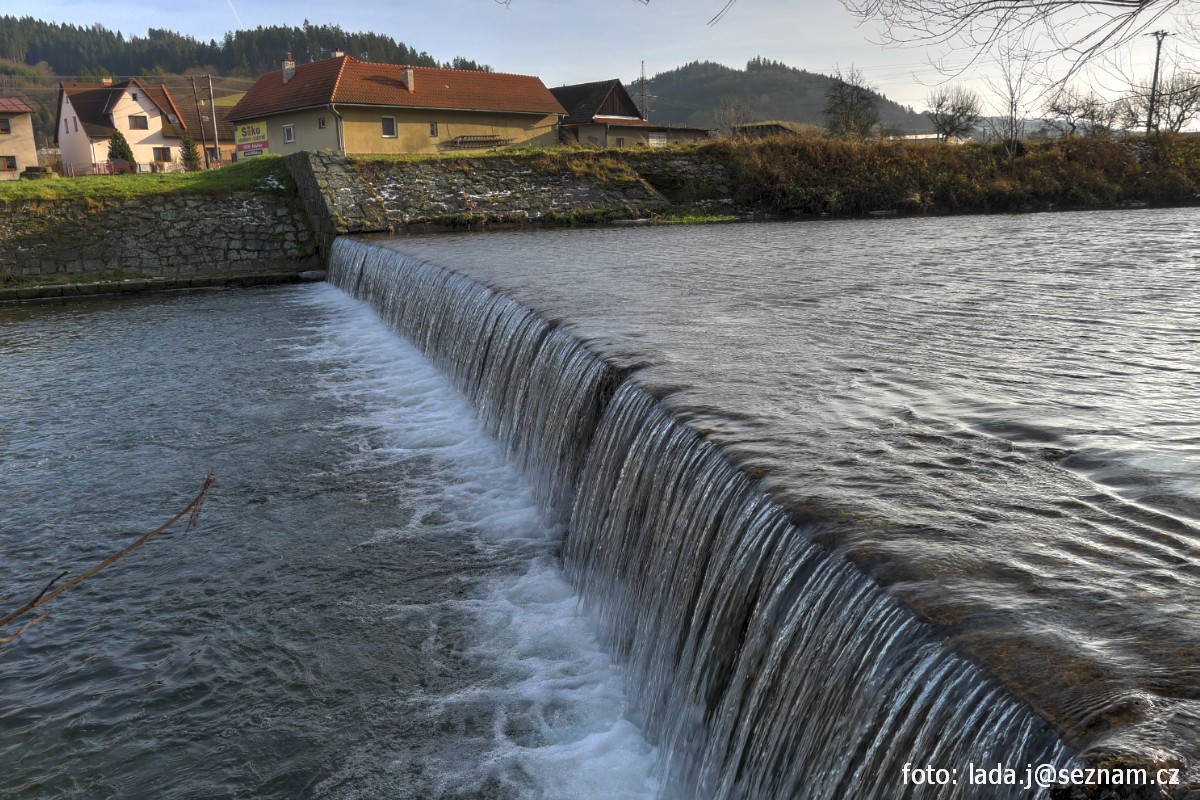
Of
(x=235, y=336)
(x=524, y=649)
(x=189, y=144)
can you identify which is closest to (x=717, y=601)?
(x=524, y=649)

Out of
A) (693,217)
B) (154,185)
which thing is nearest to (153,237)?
(154,185)

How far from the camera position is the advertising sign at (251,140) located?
4426cm

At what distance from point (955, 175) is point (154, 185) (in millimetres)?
22119

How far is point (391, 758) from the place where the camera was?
4.13 meters

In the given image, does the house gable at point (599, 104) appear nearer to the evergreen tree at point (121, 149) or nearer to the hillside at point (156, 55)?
the evergreen tree at point (121, 149)

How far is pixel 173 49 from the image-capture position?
5059 inches

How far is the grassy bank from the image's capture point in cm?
2392

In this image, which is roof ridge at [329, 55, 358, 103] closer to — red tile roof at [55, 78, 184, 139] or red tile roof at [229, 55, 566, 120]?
red tile roof at [229, 55, 566, 120]

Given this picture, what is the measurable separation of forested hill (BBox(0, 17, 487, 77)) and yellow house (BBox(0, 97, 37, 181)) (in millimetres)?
47642

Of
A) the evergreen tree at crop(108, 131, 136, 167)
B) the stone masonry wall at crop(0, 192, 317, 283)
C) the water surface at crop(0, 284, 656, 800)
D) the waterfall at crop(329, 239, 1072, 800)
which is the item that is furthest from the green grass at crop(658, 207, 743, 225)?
the evergreen tree at crop(108, 131, 136, 167)

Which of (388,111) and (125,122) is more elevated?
(125,122)

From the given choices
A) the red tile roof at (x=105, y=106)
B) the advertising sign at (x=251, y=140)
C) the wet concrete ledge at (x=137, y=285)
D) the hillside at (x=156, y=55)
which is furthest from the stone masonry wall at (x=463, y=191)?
the hillside at (x=156, y=55)

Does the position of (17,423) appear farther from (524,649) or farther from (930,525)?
(930,525)

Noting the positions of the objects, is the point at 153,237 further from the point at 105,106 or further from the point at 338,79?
the point at 105,106
